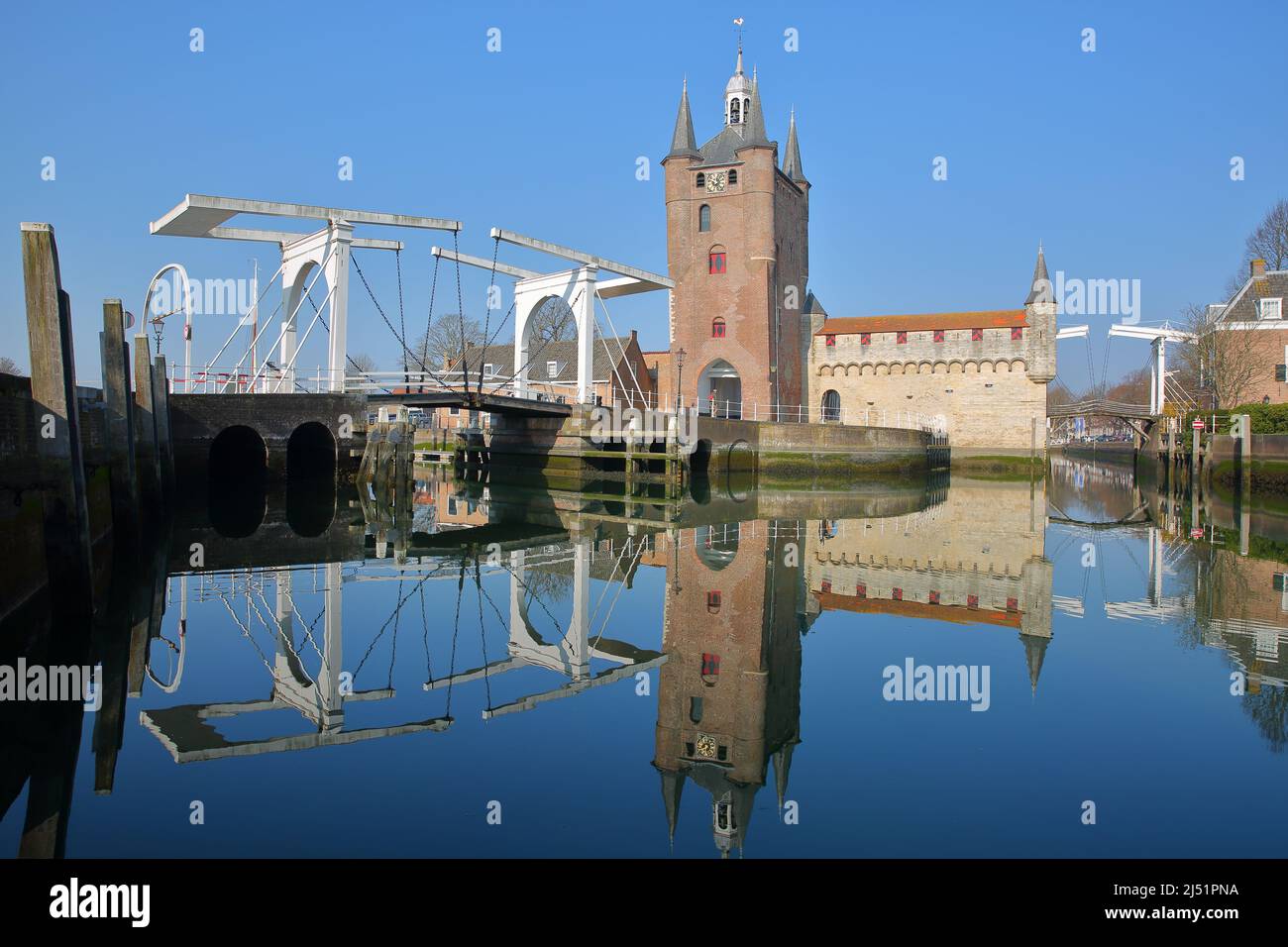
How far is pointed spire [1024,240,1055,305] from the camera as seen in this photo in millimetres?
33000

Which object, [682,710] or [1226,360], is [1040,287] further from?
[682,710]

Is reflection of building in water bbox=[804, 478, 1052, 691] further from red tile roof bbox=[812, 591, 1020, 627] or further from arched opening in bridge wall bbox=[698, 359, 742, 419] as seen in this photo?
arched opening in bridge wall bbox=[698, 359, 742, 419]

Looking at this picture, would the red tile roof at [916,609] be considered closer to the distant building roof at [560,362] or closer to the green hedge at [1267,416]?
the green hedge at [1267,416]

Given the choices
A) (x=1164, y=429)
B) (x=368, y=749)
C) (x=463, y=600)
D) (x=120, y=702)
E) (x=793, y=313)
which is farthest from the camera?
(x=793, y=313)

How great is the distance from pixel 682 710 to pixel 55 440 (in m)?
4.80

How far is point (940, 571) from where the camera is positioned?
425 inches

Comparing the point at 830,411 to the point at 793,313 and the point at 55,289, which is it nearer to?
the point at 793,313

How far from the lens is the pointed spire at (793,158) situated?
37.7 metres

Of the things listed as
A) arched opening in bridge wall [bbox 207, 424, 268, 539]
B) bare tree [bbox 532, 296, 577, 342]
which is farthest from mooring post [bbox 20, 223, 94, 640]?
bare tree [bbox 532, 296, 577, 342]

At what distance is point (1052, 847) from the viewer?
337 centimetres

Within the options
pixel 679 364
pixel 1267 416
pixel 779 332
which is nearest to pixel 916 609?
pixel 1267 416

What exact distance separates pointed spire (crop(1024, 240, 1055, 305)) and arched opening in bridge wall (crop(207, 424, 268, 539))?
2728cm

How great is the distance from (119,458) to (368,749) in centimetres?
753
